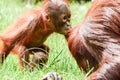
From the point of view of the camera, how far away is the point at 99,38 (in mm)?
4082

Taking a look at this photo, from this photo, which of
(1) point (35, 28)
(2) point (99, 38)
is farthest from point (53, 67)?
(2) point (99, 38)

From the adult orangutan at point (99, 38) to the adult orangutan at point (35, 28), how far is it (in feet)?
4.59

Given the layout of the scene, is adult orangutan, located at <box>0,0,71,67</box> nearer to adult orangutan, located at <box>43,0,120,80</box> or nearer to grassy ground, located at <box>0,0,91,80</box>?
grassy ground, located at <box>0,0,91,80</box>

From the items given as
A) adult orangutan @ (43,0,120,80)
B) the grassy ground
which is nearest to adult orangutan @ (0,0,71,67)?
the grassy ground

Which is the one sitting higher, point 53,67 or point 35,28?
point 35,28

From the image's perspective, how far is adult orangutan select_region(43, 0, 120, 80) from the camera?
3.99 metres

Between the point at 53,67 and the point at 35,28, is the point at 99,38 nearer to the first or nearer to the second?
the point at 53,67

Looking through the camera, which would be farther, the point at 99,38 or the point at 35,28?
the point at 35,28

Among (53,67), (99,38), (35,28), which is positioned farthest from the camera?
(35,28)

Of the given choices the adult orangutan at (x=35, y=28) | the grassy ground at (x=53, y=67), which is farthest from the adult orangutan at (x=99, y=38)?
the adult orangutan at (x=35, y=28)

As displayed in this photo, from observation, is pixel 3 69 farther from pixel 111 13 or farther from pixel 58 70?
pixel 111 13

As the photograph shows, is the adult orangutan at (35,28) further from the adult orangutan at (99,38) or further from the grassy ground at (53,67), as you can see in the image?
the adult orangutan at (99,38)

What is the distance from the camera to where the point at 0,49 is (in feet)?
18.3

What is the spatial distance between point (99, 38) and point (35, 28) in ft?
5.93
